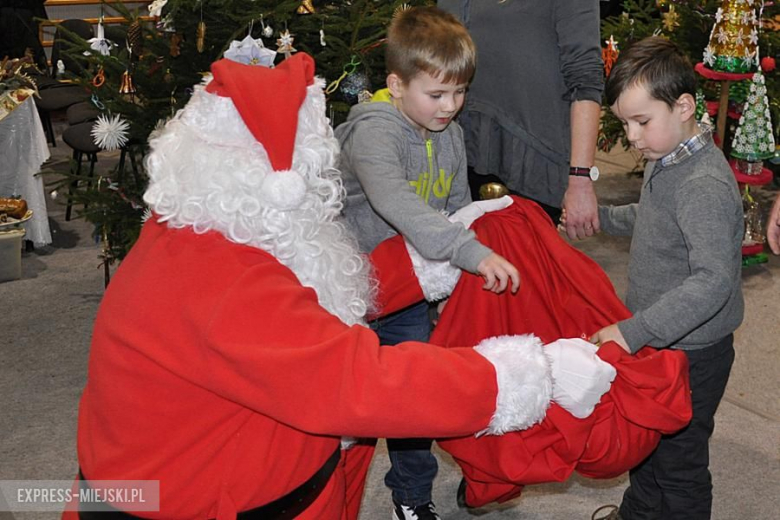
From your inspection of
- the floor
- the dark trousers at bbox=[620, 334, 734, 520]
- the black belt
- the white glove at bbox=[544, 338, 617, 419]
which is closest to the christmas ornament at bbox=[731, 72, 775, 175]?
the floor

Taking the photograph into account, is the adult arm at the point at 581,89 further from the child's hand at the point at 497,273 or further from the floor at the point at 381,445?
the floor at the point at 381,445

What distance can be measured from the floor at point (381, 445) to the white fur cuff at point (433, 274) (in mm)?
975

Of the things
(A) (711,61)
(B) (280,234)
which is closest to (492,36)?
(B) (280,234)

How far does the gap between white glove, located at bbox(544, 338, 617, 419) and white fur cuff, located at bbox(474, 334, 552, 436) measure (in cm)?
4

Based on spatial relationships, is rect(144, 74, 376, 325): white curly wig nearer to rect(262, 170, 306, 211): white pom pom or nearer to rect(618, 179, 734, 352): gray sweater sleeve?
rect(262, 170, 306, 211): white pom pom

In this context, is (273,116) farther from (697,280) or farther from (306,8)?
(306,8)

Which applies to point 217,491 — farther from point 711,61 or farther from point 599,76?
point 711,61

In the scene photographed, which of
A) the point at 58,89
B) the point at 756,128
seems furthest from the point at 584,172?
the point at 58,89

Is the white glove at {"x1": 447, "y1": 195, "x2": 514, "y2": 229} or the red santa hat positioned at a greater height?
the red santa hat

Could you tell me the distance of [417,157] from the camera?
Result: 2.56 meters

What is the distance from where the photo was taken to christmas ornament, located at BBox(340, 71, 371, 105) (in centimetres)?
377

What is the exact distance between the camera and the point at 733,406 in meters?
3.72

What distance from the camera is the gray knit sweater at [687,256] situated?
2.11m

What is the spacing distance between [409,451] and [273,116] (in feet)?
4.61
